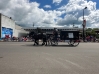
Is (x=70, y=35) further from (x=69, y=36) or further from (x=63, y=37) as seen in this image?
(x=63, y=37)

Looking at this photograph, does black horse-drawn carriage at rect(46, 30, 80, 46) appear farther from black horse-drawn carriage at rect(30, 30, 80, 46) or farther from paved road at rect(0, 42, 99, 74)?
paved road at rect(0, 42, 99, 74)

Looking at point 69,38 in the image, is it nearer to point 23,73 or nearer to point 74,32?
point 74,32

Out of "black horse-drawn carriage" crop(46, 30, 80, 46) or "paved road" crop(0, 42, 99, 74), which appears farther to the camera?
"black horse-drawn carriage" crop(46, 30, 80, 46)

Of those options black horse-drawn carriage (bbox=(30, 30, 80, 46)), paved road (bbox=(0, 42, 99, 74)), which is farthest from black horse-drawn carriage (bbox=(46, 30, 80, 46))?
paved road (bbox=(0, 42, 99, 74))

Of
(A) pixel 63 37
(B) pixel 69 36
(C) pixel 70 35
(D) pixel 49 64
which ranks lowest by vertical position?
(D) pixel 49 64

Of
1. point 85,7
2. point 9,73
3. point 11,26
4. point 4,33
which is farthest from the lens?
point 11,26

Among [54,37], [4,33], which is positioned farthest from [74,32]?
[4,33]

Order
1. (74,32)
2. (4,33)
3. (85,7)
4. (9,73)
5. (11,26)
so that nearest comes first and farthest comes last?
(9,73) → (74,32) → (85,7) → (4,33) → (11,26)

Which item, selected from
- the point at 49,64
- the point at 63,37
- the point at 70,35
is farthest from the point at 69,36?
the point at 49,64

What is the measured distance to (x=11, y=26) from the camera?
56.4 meters

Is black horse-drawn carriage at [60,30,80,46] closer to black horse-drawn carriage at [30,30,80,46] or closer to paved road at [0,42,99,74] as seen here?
black horse-drawn carriage at [30,30,80,46]

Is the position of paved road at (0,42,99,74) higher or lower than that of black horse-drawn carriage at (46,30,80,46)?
lower

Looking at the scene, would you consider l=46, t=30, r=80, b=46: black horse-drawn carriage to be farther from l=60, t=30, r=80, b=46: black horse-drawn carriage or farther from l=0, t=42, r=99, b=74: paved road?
l=0, t=42, r=99, b=74: paved road

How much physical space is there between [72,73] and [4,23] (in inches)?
1738
